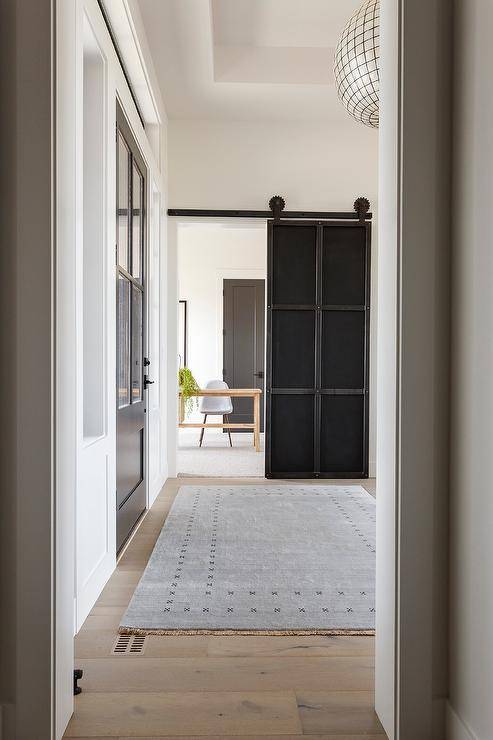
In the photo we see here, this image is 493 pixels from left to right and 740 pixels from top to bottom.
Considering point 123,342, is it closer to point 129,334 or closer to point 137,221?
point 129,334

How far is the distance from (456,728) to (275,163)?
14.7ft

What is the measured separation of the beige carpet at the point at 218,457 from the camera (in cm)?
541

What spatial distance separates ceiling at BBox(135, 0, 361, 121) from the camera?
3.64m

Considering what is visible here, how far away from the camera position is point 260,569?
275 cm

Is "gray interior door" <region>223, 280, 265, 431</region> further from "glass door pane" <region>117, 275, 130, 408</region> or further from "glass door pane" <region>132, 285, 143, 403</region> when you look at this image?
"glass door pane" <region>117, 275, 130, 408</region>

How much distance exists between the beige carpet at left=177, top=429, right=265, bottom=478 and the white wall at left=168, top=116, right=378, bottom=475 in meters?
1.45

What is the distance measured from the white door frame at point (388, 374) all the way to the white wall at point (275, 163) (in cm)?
356

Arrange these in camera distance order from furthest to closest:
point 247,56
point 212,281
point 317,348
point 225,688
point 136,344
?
point 212,281, point 317,348, point 247,56, point 136,344, point 225,688

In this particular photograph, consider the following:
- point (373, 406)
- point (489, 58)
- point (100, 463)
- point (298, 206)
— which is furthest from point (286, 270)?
point (489, 58)

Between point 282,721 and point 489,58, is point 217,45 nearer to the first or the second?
point 489,58

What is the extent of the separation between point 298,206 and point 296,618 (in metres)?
3.64

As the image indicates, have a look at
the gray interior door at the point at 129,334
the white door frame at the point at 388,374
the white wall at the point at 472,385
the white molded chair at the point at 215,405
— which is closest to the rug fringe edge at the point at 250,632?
the white door frame at the point at 388,374

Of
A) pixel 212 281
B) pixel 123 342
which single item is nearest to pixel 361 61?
pixel 123 342

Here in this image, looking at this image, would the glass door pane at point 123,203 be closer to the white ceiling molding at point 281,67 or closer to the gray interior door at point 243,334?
the white ceiling molding at point 281,67
